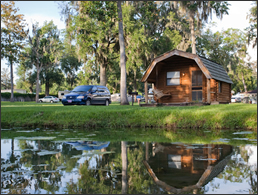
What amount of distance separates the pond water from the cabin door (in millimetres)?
15501

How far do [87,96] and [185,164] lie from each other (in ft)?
59.9

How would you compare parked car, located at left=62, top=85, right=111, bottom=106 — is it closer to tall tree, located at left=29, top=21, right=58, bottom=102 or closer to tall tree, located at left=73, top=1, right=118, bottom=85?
tall tree, located at left=73, top=1, right=118, bottom=85

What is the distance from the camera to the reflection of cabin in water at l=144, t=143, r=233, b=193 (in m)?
4.44

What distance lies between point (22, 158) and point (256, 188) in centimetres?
504

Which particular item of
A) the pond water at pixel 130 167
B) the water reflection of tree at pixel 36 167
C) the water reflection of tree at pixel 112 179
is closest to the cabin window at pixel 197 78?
the pond water at pixel 130 167

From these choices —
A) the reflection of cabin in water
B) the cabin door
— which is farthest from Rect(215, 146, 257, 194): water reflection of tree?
the cabin door

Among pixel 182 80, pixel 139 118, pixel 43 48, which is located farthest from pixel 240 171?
pixel 43 48

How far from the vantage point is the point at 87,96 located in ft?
76.2

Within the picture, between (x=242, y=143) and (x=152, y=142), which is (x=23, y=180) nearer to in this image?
(x=152, y=142)

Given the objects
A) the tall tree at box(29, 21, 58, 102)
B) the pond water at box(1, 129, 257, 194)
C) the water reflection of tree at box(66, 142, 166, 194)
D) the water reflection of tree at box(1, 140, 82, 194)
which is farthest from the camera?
the tall tree at box(29, 21, 58, 102)

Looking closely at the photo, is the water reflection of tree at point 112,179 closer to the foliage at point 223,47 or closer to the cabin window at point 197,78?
the cabin window at point 197,78

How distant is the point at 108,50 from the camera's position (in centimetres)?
3422

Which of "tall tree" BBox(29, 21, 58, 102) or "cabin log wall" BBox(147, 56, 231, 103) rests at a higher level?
"tall tree" BBox(29, 21, 58, 102)

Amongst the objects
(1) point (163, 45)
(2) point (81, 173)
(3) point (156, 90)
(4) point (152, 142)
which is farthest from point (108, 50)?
(2) point (81, 173)
